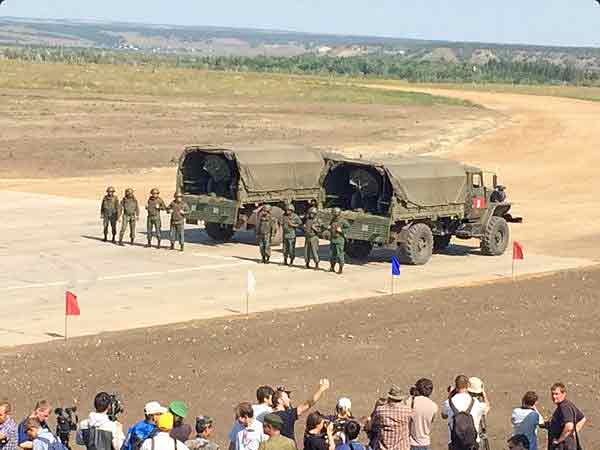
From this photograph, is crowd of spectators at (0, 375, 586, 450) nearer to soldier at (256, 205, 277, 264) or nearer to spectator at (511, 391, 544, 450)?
spectator at (511, 391, 544, 450)

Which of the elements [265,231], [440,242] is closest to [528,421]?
[265,231]

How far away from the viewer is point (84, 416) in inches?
654

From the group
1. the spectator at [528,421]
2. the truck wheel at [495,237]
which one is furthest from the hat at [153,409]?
the truck wheel at [495,237]

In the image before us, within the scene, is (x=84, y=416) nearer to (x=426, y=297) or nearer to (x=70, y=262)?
(x=426, y=297)

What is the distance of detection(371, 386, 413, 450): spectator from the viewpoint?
1209cm

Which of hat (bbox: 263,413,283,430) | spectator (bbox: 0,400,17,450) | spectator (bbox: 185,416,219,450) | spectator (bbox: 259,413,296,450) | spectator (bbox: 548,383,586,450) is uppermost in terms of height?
hat (bbox: 263,413,283,430)

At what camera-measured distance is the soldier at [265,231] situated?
94.0 ft

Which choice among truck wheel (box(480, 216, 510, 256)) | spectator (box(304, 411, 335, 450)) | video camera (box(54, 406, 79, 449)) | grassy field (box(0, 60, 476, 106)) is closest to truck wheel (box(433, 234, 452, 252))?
truck wheel (box(480, 216, 510, 256))

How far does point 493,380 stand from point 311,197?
552 inches

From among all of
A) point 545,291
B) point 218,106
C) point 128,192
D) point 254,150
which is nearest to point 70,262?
point 128,192

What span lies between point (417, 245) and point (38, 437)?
60.6 feet

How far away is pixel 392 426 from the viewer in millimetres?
12086

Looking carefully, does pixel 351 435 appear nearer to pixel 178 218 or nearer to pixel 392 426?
pixel 392 426

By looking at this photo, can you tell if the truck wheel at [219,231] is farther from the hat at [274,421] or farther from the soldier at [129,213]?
the hat at [274,421]
